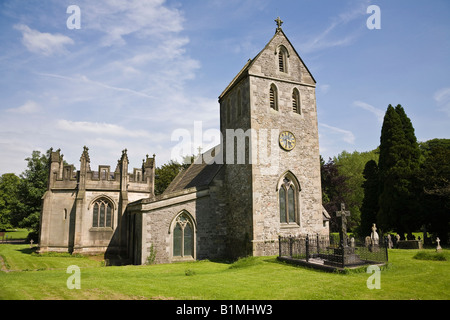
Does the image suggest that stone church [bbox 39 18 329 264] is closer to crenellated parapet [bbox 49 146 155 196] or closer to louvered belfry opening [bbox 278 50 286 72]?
louvered belfry opening [bbox 278 50 286 72]

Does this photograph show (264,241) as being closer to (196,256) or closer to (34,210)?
(196,256)

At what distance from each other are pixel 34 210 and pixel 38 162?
233 inches

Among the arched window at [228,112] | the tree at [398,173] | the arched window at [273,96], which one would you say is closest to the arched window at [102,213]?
the arched window at [228,112]

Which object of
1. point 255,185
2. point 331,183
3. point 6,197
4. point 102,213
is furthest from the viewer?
point 6,197

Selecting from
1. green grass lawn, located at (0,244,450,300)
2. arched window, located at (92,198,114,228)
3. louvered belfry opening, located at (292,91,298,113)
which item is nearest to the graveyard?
green grass lawn, located at (0,244,450,300)

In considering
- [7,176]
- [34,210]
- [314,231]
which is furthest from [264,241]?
[7,176]

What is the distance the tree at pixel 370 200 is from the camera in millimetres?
33469

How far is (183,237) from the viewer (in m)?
19.2

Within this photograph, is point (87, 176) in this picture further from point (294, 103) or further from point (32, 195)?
point (294, 103)

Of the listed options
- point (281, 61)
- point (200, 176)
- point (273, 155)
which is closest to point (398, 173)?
point (273, 155)

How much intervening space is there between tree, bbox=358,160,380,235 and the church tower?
17.1 metres

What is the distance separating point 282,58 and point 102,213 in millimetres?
19825
